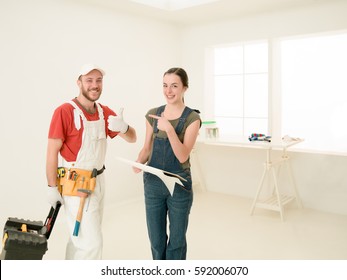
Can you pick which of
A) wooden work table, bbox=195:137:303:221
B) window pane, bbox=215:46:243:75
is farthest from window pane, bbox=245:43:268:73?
wooden work table, bbox=195:137:303:221

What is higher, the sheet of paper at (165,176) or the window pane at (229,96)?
the window pane at (229,96)

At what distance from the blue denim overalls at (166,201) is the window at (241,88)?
3037mm

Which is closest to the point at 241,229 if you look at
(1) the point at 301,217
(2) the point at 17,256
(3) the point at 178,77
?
(1) the point at 301,217

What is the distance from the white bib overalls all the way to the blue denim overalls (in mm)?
320

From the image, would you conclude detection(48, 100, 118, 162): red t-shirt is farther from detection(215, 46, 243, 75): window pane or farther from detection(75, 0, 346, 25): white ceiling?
detection(215, 46, 243, 75): window pane

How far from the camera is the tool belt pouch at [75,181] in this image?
2270 mm

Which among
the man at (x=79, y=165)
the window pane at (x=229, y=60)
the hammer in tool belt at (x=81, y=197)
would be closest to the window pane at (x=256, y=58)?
the window pane at (x=229, y=60)

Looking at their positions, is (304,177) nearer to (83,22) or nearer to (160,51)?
(160,51)

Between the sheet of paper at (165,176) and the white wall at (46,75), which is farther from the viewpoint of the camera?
the white wall at (46,75)

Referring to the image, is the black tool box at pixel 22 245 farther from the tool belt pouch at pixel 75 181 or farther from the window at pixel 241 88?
the window at pixel 241 88

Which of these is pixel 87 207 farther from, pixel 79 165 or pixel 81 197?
pixel 79 165

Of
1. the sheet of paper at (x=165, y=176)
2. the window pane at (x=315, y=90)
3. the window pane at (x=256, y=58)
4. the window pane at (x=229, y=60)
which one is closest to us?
the sheet of paper at (x=165, y=176)

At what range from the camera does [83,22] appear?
4.24 meters

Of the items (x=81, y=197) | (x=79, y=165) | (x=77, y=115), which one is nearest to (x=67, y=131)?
(x=77, y=115)
